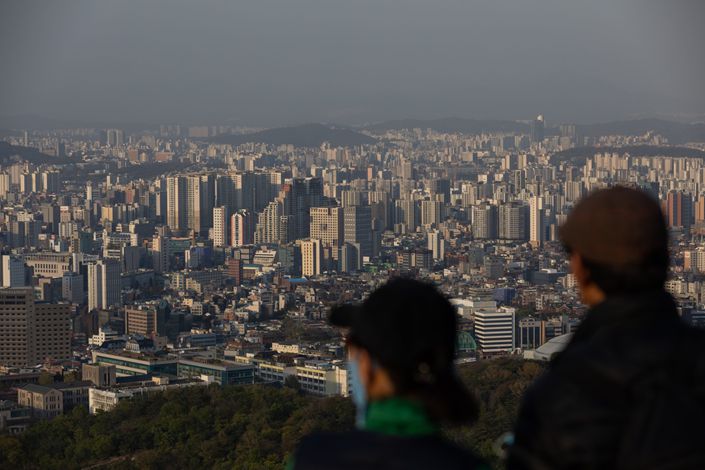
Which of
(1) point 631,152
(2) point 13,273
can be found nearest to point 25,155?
(1) point 631,152

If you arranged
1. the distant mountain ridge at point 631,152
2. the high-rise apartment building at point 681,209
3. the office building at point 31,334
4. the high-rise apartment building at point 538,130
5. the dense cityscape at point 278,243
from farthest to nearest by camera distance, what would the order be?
the high-rise apartment building at point 538,130 < the distant mountain ridge at point 631,152 < the high-rise apartment building at point 681,209 < the office building at point 31,334 < the dense cityscape at point 278,243

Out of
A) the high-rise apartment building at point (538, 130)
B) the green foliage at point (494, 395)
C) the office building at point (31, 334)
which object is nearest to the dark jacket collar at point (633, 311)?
the green foliage at point (494, 395)

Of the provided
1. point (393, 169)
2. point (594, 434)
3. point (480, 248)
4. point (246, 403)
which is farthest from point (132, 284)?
point (594, 434)

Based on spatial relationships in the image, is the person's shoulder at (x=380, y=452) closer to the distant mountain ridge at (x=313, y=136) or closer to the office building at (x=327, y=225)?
the office building at (x=327, y=225)

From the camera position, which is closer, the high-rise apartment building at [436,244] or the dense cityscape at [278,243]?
the dense cityscape at [278,243]

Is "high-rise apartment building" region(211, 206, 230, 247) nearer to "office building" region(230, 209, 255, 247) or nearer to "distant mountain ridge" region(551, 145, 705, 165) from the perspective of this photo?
"office building" region(230, 209, 255, 247)

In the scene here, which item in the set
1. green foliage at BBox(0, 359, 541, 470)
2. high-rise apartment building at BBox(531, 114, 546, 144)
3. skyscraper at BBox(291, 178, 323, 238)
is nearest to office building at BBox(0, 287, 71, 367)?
green foliage at BBox(0, 359, 541, 470)

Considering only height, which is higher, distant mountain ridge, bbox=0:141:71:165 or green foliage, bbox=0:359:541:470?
distant mountain ridge, bbox=0:141:71:165

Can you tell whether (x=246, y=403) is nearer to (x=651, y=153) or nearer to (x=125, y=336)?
(x=125, y=336)
